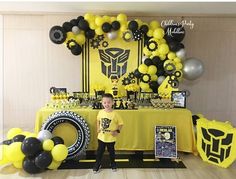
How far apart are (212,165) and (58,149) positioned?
6.88ft

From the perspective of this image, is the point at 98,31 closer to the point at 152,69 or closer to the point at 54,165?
the point at 152,69

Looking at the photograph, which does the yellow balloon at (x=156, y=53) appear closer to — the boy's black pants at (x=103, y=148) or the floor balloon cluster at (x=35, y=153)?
the boy's black pants at (x=103, y=148)

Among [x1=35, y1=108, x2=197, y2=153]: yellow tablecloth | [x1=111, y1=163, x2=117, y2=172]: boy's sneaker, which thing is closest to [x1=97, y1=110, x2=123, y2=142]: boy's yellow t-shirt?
[x1=111, y1=163, x2=117, y2=172]: boy's sneaker

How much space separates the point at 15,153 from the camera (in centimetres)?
352

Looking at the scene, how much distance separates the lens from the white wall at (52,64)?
5.59 metres

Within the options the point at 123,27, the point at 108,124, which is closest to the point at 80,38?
the point at 123,27

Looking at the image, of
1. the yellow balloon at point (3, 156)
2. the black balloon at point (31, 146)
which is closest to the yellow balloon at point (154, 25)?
the black balloon at point (31, 146)

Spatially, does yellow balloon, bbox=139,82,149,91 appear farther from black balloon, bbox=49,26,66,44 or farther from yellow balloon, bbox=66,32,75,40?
black balloon, bbox=49,26,66,44

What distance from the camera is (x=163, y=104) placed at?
14.3 feet

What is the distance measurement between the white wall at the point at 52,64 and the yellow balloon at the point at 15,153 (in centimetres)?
221

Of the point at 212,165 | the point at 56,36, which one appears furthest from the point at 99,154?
the point at 56,36

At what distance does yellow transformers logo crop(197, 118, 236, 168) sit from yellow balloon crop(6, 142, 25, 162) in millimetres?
2453

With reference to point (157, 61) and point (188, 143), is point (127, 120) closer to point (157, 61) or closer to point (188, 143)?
point (188, 143)

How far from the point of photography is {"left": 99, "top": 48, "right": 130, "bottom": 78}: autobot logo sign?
17.8 ft
